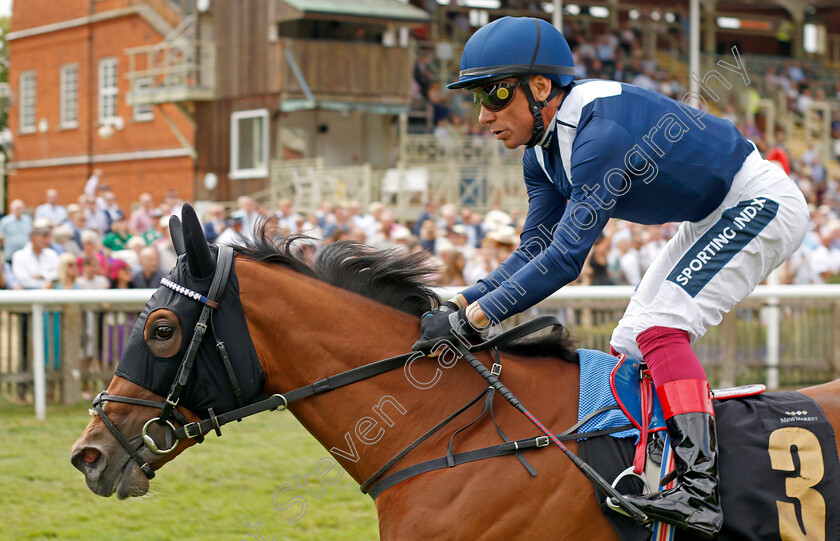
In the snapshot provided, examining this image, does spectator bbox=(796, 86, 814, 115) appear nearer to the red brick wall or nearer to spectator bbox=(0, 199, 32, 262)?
the red brick wall

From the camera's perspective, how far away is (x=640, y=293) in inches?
119

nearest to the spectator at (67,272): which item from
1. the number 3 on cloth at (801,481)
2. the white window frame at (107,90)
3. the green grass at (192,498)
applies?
the green grass at (192,498)

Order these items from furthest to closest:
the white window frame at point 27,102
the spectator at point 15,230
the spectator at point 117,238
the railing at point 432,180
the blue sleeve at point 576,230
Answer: the white window frame at point 27,102
the railing at point 432,180
the spectator at point 117,238
the spectator at point 15,230
the blue sleeve at point 576,230

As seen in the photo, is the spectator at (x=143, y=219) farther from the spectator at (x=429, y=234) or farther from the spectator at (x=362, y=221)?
the spectator at (x=429, y=234)

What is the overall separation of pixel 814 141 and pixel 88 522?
67.8 feet

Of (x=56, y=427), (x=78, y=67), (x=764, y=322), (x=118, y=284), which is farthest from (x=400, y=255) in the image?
(x=78, y=67)

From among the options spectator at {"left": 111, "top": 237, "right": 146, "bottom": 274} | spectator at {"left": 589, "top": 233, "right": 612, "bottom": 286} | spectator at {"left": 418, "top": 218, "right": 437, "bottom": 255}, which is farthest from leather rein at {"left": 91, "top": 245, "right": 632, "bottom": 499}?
spectator at {"left": 418, "top": 218, "right": 437, "bottom": 255}

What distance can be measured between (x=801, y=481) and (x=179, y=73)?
70.5 ft

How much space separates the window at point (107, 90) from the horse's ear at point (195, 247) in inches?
914

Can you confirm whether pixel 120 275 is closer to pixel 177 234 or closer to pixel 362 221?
pixel 362 221

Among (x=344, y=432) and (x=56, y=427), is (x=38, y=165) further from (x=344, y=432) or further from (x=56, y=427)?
(x=344, y=432)

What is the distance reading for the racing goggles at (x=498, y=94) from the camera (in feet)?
9.20

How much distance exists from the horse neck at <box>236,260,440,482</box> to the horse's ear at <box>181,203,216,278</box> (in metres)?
0.11

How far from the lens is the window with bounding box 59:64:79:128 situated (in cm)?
2531
